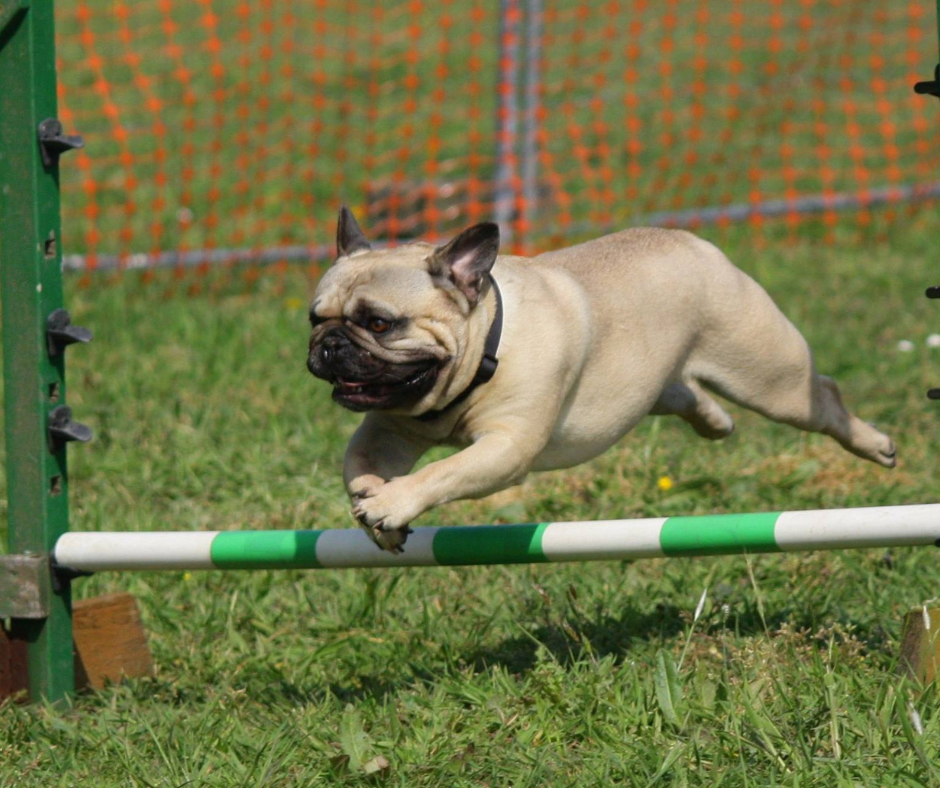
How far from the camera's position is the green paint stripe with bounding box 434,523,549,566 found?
3.43 meters

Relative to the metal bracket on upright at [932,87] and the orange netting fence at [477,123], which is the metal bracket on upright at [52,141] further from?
the orange netting fence at [477,123]

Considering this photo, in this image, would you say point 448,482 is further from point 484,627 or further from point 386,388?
point 484,627

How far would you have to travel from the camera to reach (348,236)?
376 centimetres

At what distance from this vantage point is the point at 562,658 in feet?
12.6

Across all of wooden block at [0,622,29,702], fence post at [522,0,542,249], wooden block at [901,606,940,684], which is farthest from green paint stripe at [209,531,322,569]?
fence post at [522,0,542,249]

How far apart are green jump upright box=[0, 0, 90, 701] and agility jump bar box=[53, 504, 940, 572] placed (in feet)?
1.27

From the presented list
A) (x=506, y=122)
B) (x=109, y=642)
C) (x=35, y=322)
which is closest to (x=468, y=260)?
(x=35, y=322)

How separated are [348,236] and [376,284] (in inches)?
16.1

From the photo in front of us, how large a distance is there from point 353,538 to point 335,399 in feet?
1.36

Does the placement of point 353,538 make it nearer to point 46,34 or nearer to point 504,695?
point 504,695

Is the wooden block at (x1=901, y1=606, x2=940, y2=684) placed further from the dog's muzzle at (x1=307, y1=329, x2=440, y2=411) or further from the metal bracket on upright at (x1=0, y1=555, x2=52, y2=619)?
the metal bracket on upright at (x1=0, y1=555, x2=52, y2=619)

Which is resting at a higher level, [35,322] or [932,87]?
[932,87]

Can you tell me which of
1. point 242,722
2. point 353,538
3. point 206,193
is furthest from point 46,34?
point 206,193

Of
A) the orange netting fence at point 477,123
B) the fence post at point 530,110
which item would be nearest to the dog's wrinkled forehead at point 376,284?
the orange netting fence at point 477,123
